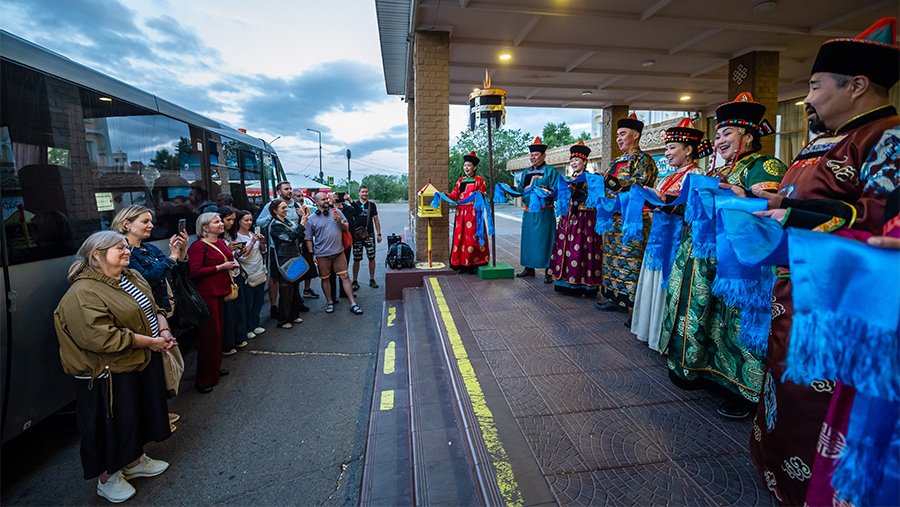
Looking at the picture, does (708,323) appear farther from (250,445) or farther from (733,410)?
(250,445)

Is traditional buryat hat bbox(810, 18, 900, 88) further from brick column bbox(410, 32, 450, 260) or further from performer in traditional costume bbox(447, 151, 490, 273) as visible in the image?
brick column bbox(410, 32, 450, 260)

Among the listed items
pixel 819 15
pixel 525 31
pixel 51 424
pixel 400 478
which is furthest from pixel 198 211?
pixel 819 15

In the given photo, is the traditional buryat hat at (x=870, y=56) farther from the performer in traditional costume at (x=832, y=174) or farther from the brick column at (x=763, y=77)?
the brick column at (x=763, y=77)

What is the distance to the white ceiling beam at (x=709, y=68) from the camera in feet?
32.8

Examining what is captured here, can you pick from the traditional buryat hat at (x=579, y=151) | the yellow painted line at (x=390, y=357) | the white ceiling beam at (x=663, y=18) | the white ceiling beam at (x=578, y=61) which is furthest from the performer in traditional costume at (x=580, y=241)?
the white ceiling beam at (x=578, y=61)

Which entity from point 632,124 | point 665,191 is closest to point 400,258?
point 632,124

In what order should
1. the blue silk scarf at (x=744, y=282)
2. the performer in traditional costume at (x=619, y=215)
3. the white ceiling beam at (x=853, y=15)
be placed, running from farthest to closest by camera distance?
the white ceiling beam at (x=853, y=15) < the performer in traditional costume at (x=619, y=215) < the blue silk scarf at (x=744, y=282)

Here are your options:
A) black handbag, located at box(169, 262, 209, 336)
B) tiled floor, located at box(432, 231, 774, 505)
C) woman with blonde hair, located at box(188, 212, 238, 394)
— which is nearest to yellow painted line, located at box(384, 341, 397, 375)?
tiled floor, located at box(432, 231, 774, 505)

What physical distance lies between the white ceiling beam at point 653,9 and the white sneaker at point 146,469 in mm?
8289

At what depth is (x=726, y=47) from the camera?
29.0 ft

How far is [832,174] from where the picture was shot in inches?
66.7

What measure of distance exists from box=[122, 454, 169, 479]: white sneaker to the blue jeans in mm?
2718

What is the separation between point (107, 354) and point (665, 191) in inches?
159

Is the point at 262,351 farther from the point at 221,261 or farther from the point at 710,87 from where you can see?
the point at 710,87
